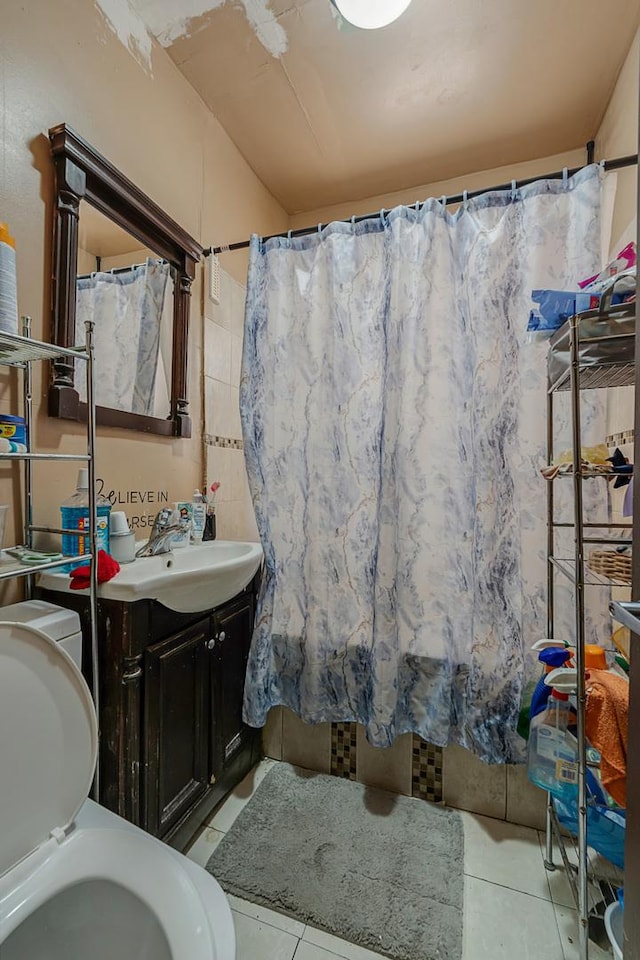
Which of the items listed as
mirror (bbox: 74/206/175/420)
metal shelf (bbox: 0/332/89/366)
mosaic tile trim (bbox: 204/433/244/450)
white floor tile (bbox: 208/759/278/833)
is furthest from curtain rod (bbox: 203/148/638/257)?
white floor tile (bbox: 208/759/278/833)

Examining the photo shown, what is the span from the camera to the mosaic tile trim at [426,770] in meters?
1.53

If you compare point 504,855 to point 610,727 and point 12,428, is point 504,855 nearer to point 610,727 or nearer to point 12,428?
point 610,727

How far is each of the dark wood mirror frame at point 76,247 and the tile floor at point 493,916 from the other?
4.53 feet

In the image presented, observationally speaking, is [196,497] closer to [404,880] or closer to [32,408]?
[32,408]

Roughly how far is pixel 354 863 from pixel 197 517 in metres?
1.20

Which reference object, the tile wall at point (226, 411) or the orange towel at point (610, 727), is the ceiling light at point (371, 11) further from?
the orange towel at point (610, 727)

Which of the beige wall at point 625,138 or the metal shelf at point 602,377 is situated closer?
the metal shelf at point 602,377

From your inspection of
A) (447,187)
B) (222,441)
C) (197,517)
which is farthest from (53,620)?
(447,187)

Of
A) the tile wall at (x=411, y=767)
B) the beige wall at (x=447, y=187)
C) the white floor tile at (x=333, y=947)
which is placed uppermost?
the beige wall at (x=447, y=187)

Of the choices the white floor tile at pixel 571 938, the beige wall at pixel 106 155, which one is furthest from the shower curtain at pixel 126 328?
the white floor tile at pixel 571 938

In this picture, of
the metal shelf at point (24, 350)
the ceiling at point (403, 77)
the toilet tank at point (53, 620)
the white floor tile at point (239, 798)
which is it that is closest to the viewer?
the metal shelf at point (24, 350)

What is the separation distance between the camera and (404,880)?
1.22m

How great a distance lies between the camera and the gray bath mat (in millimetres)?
1102

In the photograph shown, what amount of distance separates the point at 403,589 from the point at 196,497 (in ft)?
2.70
